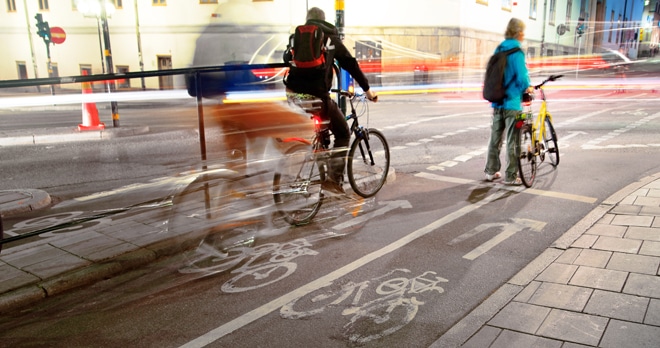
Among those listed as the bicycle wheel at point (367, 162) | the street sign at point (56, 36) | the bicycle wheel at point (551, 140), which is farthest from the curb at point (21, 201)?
the street sign at point (56, 36)

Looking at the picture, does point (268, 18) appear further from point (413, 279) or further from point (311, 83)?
point (413, 279)

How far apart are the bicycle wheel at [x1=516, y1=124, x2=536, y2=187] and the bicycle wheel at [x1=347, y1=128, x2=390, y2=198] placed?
171 centimetres

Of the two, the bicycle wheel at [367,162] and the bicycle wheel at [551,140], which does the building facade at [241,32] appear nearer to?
the bicycle wheel at [551,140]

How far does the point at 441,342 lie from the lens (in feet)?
9.95

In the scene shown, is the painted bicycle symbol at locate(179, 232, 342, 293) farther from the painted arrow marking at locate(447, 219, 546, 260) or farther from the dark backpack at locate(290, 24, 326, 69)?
the dark backpack at locate(290, 24, 326, 69)

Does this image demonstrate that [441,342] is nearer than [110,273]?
Yes

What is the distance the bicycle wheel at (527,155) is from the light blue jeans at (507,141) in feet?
0.26

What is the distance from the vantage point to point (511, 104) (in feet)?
21.2

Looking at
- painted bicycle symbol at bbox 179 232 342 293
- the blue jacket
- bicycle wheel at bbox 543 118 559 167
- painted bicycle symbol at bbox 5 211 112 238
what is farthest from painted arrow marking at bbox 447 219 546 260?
painted bicycle symbol at bbox 5 211 112 238

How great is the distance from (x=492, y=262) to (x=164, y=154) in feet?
23.4

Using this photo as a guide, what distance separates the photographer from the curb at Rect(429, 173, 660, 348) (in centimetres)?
309

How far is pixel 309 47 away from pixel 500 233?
8.61 feet

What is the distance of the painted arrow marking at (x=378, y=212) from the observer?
5308 millimetres

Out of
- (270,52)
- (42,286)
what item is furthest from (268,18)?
(42,286)
